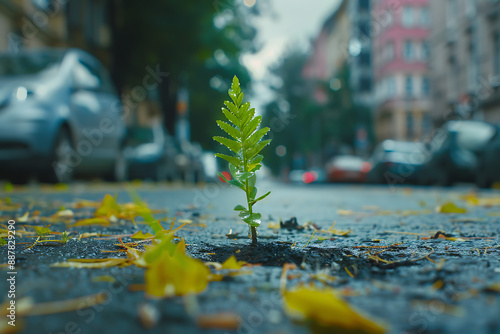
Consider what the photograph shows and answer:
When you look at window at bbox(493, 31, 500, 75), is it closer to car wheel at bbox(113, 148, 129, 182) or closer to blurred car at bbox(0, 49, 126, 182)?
car wheel at bbox(113, 148, 129, 182)

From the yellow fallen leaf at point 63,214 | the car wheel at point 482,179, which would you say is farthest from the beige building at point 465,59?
the yellow fallen leaf at point 63,214

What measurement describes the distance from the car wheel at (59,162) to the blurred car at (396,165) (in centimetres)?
1119

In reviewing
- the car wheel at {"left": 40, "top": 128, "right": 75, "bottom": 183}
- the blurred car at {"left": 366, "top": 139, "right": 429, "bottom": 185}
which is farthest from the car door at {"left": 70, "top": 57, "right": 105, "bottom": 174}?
the blurred car at {"left": 366, "top": 139, "right": 429, "bottom": 185}

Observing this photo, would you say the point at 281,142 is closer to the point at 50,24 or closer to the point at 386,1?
the point at 386,1

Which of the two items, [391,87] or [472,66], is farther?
[391,87]

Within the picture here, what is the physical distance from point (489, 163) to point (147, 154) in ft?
21.0

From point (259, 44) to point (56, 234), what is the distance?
24.5 meters

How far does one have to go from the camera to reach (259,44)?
2609 centimetres

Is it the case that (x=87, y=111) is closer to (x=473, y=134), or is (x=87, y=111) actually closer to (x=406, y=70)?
(x=473, y=134)

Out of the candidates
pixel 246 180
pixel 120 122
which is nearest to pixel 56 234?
pixel 246 180

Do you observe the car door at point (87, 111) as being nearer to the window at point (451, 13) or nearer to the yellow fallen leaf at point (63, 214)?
the yellow fallen leaf at point (63, 214)

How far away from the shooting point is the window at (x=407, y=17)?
1777 inches

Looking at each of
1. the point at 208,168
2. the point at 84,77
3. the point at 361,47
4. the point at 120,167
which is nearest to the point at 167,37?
the point at 208,168

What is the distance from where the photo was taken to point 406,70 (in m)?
45.5
